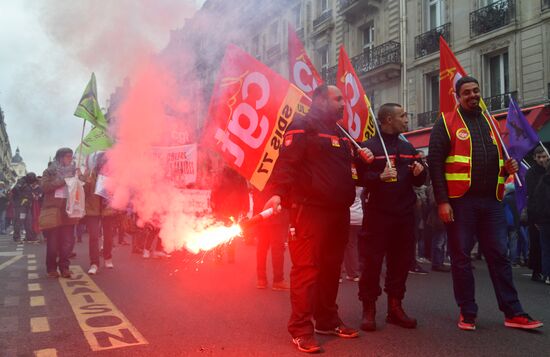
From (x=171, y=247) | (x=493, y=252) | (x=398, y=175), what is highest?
(x=398, y=175)

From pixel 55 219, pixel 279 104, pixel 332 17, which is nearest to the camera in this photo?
pixel 279 104

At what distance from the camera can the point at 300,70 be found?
22.6 ft

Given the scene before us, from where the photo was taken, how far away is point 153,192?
9109 mm

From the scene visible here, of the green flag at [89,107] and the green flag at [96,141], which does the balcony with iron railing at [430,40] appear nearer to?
the green flag at [96,141]

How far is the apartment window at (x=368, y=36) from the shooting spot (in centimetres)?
2117

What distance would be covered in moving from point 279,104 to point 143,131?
141 inches

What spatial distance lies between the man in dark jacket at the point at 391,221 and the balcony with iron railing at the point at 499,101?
12.7 m

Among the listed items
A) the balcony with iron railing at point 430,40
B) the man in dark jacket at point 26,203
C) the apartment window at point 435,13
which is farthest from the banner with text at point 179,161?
the apartment window at point 435,13

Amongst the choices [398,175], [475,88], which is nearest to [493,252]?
[398,175]

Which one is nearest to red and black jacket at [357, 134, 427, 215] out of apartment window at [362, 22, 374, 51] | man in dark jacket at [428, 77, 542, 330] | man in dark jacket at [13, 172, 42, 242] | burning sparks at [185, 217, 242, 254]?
man in dark jacket at [428, 77, 542, 330]

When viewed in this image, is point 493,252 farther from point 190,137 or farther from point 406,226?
point 190,137

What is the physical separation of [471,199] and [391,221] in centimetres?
68

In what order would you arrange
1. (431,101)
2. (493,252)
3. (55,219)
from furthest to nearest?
(431,101), (55,219), (493,252)

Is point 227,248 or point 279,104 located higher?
point 279,104
